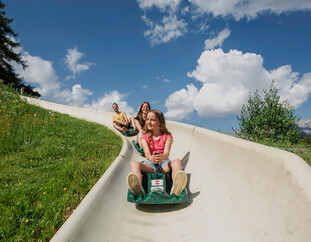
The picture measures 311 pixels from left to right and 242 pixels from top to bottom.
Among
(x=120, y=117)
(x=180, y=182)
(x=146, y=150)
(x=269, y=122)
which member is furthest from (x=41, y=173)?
(x=269, y=122)

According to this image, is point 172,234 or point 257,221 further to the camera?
point 172,234

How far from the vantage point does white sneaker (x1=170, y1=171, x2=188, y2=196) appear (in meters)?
2.25

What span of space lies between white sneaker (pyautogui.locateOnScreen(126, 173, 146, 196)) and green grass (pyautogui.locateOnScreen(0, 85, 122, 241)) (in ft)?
2.13

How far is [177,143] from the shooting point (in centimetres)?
474

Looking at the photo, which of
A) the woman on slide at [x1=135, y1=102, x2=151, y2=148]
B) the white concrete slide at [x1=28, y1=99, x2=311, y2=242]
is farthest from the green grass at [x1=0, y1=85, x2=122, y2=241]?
the woman on slide at [x1=135, y1=102, x2=151, y2=148]

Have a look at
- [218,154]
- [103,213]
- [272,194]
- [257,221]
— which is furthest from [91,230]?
[218,154]

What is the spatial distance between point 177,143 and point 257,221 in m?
3.31

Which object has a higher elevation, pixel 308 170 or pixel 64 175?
pixel 308 170

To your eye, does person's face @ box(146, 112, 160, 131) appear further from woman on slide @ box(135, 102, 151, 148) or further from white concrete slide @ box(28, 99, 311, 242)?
woman on slide @ box(135, 102, 151, 148)

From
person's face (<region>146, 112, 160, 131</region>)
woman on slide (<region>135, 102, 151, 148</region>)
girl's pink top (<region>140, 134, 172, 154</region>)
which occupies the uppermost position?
woman on slide (<region>135, 102, 151, 148</region>)

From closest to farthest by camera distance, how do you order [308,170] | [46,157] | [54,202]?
[308,170]
[54,202]
[46,157]

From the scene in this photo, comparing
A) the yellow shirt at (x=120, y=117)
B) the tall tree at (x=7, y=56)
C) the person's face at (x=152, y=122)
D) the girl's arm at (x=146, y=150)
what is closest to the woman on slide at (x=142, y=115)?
the yellow shirt at (x=120, y=117)

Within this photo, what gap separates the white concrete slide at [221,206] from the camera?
1.28m

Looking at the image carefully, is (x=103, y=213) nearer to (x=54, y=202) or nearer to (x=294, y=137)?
(x=54, y=202)
